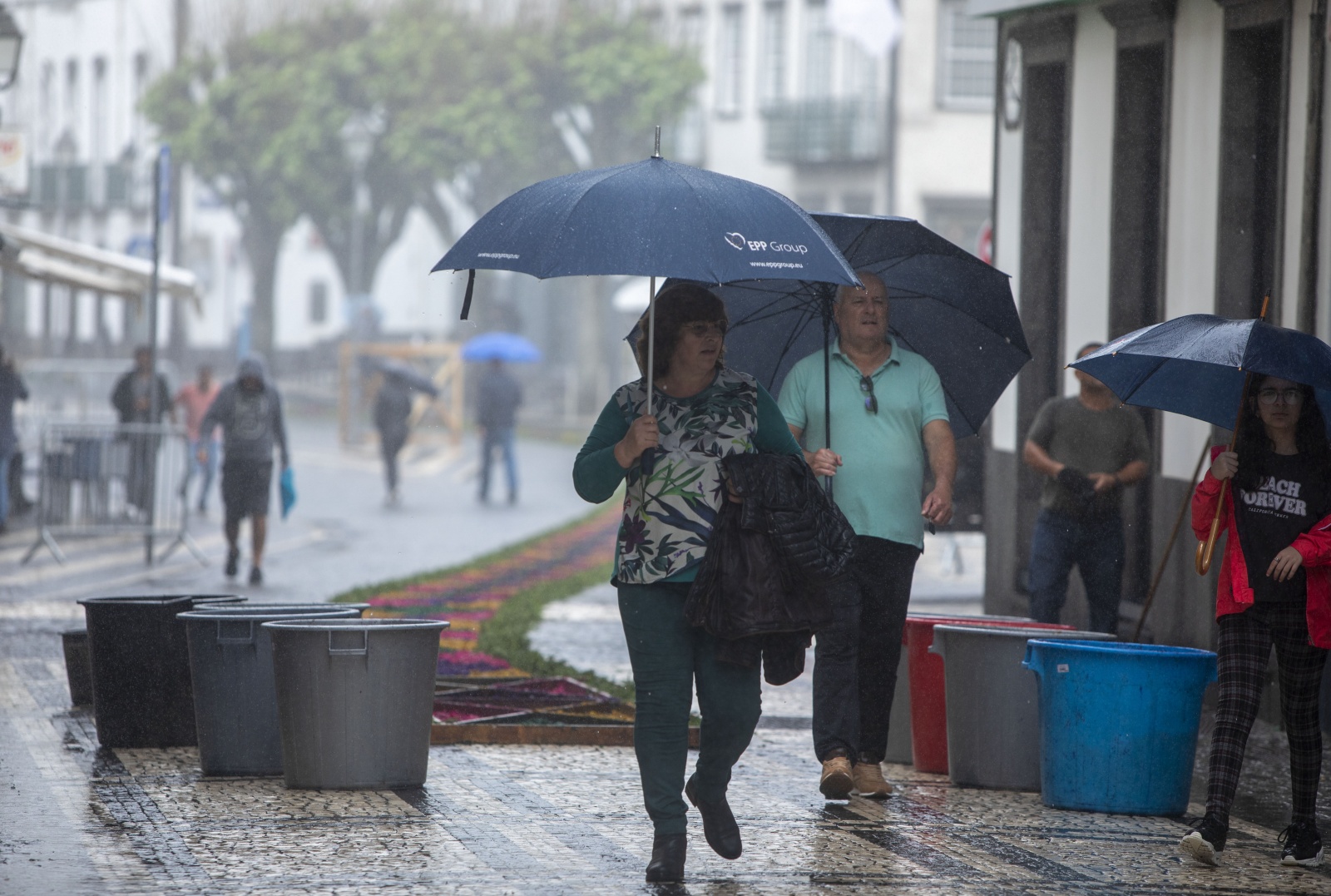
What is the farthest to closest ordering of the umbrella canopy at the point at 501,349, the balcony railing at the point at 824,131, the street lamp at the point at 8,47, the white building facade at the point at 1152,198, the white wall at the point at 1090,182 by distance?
1. the balcony railing at the point at 824,131
2. the umbrella canopy at the point at 501,349
3. the street lamp at the point at 8,47
4. the white wall at the point at 1090,182
5. the white building facade at the point at 1152,198

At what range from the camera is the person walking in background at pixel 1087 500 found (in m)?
10.2

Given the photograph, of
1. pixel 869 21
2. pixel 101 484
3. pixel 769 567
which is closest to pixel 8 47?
pixel 101 484

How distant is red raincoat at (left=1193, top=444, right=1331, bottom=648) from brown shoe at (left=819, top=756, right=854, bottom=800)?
142 cm

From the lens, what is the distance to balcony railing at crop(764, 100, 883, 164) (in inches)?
1988

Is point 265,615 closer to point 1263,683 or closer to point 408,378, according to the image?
point 1263,683

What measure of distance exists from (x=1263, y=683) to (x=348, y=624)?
3136mm

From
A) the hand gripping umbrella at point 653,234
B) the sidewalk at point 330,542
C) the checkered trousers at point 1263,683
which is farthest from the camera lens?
the sidewalk at point 330,542

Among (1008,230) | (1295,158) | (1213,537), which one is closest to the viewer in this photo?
(1213,537)

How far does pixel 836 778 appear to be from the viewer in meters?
7.76

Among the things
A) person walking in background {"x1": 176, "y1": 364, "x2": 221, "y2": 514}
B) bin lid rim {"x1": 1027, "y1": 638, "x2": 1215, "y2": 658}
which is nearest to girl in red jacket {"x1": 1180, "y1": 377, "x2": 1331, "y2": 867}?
bin lid rim {"x1": 1027, "y1": 638, "x2": 1215, "y2": 658}

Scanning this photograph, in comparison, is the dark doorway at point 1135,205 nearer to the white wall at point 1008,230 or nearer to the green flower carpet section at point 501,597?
the white wall at point 1008,230

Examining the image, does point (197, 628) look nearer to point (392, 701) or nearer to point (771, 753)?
point (392, 701)

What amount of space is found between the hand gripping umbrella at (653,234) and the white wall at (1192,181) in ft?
17.7

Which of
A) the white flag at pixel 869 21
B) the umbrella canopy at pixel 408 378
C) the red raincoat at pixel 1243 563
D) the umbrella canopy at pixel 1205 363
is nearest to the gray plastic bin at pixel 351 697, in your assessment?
the umbrella canopy at pixel 1205 363
